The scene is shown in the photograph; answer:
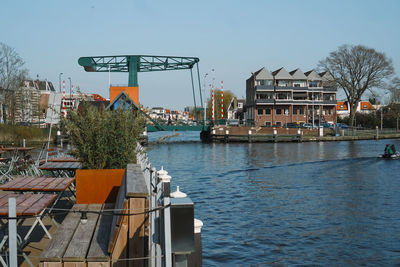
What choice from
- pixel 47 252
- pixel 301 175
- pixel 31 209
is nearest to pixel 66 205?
pixel 31 209

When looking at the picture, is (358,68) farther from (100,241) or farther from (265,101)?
(100,241)

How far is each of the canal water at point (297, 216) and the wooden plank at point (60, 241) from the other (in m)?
3.38

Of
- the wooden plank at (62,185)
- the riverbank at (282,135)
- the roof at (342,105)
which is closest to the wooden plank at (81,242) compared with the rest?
the wooden plank at (62,185)

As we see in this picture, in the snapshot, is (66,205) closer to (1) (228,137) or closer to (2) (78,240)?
(2) (78,240)

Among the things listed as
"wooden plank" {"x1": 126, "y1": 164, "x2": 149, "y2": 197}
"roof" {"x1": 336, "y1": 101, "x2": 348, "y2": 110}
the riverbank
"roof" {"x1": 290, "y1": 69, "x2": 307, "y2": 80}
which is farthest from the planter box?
"roof" {"x1": 336, "y1": 101, "x2": 348, "y2": 110}

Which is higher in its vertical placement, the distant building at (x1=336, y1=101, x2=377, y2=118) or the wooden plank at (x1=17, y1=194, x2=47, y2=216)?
the distant building at (x1=336, y1=101, x2=377, y2=118)

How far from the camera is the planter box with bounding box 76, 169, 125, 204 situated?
5.98 metres

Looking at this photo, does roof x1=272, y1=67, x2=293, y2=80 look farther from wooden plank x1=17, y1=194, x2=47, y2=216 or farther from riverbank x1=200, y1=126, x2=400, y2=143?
wooden plank x1=17, y1=194, x2=47, y2=216

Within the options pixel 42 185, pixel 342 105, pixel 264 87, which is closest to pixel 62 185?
pixel 42 185

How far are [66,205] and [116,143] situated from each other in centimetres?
214

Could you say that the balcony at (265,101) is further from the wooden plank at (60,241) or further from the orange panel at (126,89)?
the wooden plank at (60,241)

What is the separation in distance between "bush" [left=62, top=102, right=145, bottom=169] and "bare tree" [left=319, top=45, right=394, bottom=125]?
2128 inches

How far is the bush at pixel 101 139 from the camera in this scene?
6637mm

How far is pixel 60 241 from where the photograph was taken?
13.5 feet
